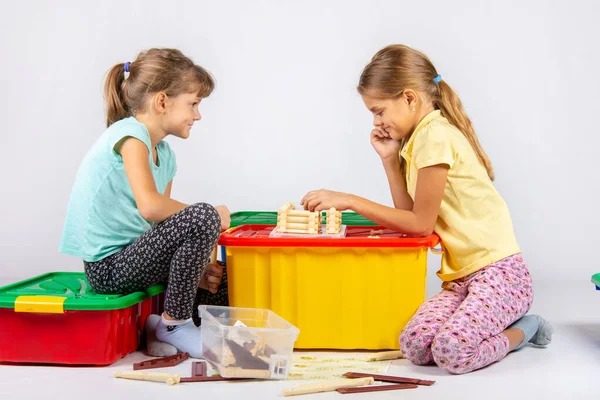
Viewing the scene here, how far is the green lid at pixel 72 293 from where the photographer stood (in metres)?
2.34

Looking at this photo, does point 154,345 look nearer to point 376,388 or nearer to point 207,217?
point 207,217

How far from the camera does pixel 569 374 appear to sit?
232 cm

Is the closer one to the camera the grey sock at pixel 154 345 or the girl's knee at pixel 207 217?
the girl's knee at pixel 207 217

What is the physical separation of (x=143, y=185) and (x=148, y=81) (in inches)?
14.3

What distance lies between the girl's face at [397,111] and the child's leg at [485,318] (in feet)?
1.54

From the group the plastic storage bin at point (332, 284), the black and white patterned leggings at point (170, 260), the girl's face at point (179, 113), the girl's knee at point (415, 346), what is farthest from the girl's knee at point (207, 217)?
the girl's knee at point (415, 346)

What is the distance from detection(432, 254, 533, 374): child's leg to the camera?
2289mm

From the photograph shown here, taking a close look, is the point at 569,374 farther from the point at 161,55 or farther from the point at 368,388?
the point at 161,55

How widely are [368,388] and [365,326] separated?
39cm

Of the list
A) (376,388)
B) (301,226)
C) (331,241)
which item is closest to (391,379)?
(376,388)

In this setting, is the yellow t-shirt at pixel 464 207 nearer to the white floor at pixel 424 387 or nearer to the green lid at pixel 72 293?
the white floor at pixel 424 387

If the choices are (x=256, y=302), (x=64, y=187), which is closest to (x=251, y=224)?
(x=256, y=302)

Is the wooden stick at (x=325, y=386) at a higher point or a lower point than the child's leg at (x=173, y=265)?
lower

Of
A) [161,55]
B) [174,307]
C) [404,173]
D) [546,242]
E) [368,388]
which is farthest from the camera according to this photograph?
[546,242]
